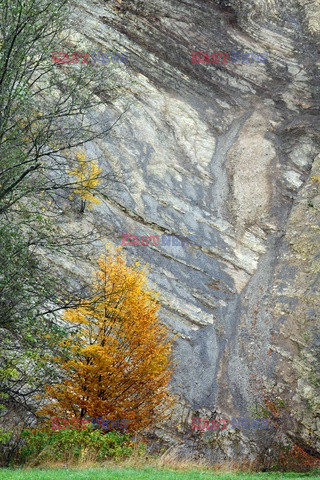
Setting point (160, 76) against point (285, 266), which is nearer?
point (285, 266)

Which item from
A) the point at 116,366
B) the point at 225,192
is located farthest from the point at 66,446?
the point at 225,192

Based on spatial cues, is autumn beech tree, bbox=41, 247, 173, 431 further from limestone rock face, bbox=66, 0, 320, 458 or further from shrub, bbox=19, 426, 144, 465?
limestone rock face, bbox=66, 0, 320, 458

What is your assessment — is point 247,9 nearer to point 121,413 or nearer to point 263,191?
point 263,191

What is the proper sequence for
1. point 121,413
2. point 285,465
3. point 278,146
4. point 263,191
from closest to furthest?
point 121,413, point 285,465, point 263,191, point 278,146

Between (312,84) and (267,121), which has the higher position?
(312,84)

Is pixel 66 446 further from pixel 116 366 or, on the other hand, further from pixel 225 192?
pixel 225 192

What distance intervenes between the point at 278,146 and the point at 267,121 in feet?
7.93

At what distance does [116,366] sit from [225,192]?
55.0 feet

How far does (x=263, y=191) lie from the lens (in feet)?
93.7

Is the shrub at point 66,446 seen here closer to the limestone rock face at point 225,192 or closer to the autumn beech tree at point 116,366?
the autumn beech tree at point 116,366

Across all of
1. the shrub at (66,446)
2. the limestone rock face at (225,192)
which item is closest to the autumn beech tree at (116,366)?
the shrub at (66,446)

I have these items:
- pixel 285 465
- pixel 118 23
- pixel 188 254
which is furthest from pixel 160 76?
pixel 285 465

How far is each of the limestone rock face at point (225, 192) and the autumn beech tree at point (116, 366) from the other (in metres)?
4.71

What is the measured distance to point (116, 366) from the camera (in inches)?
519
